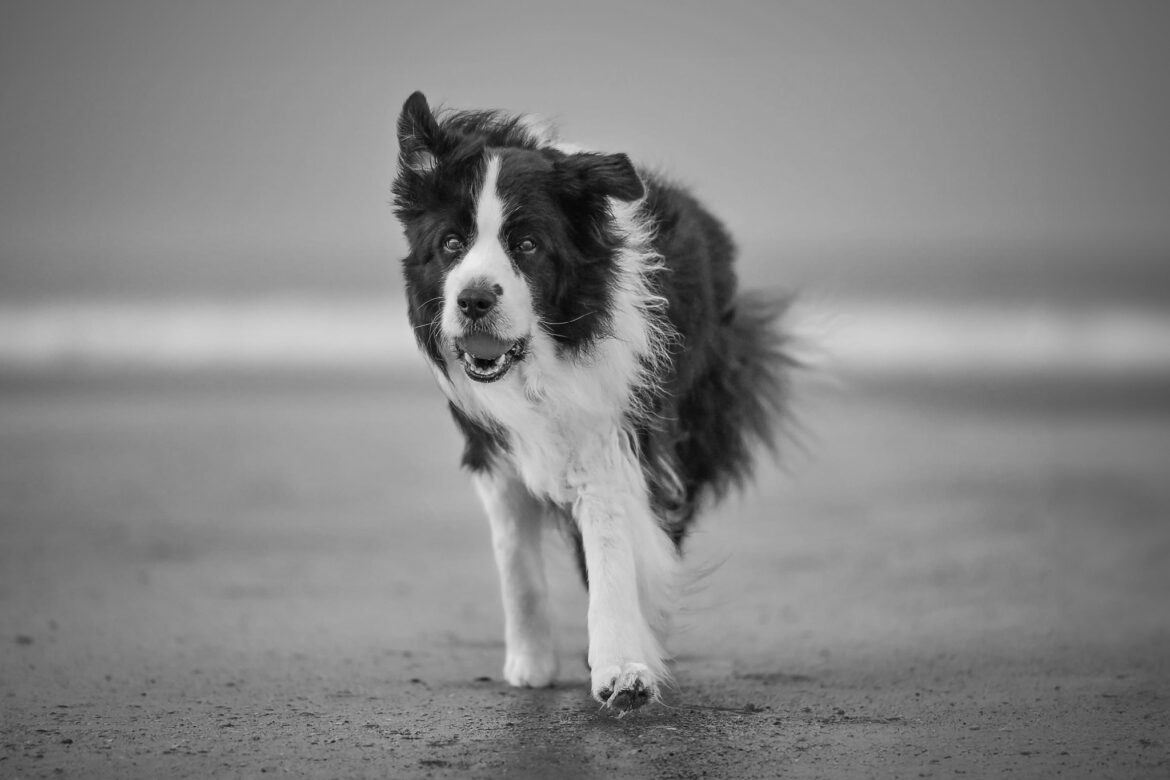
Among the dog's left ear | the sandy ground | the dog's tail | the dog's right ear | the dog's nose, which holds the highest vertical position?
the dog's right ear

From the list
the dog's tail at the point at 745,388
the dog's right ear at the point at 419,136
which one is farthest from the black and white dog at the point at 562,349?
the dog's tail at the point at 745,388

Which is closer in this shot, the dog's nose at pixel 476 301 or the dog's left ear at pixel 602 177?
the dog's nose at pixel 476 301

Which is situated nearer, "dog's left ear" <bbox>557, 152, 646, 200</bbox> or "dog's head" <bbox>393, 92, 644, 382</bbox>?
"dog's head" <bbox>393, 92, 644, 382</bbox>

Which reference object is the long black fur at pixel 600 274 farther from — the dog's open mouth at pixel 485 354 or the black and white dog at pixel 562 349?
the dog's open mouth at pixel 485 354

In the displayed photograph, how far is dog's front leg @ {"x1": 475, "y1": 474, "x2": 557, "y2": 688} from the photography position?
175 inches

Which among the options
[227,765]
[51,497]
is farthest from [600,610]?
[51,497]

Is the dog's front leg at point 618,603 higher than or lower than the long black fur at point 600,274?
lower

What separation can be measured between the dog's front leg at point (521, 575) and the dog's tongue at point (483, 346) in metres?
0.61

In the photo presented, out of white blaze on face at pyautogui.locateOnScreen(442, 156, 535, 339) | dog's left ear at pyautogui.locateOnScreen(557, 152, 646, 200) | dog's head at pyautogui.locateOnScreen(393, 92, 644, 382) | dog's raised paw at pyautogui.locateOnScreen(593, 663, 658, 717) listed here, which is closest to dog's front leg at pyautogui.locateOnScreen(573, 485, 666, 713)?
dog's raised paw at pyautogui.locateOnScreen(593, 663, 658, 717)

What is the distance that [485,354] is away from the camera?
3922 mm

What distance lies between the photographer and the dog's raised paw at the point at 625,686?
12.4ft

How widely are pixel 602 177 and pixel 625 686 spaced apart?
4.96 ft

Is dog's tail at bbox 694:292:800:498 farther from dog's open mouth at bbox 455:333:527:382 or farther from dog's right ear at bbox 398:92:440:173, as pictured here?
dog's right ear at bbox 398:92:440:173

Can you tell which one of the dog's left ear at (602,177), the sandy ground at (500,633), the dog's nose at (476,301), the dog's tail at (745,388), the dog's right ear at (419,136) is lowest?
the sandy ground at (500,633)
